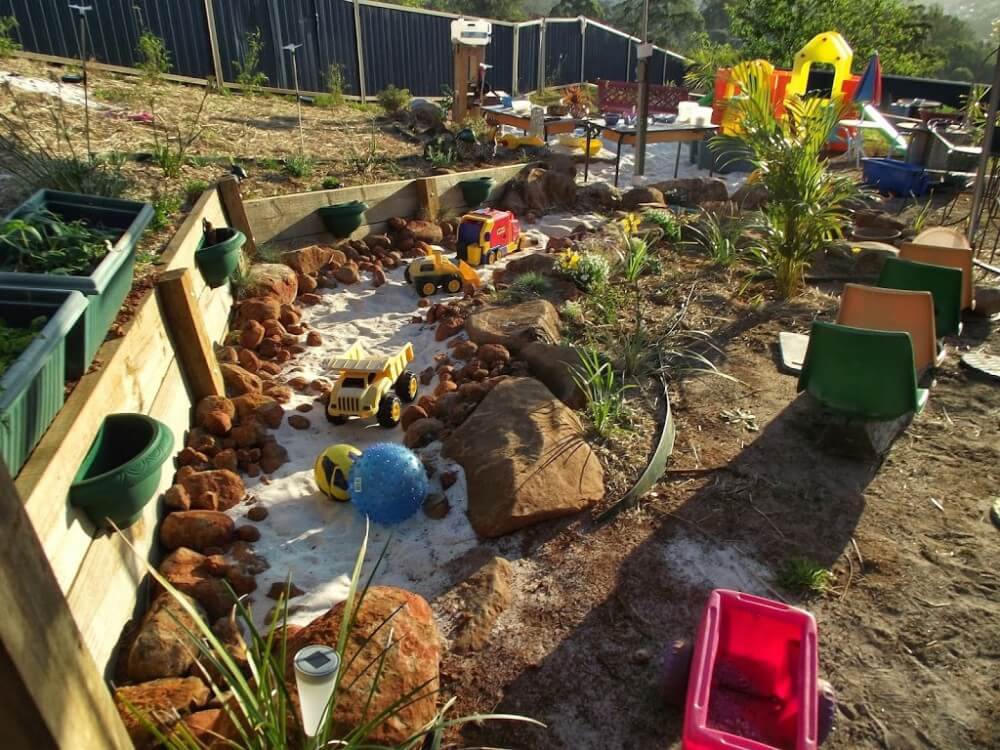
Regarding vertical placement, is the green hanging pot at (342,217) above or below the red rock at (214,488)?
above

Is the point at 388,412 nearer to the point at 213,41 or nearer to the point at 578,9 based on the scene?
the point at 213,41

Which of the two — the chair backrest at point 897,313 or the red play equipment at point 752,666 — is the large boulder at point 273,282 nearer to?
the chair backrest at point 897,313

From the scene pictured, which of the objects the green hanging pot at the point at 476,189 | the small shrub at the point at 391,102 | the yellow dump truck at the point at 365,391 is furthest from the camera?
the small shrub at the point at 391,102

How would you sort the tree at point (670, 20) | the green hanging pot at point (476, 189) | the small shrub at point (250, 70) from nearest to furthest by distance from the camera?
the green hanging pot at point (476, 189), the small shrub at point (250, 70), the tree at point (670, 20)

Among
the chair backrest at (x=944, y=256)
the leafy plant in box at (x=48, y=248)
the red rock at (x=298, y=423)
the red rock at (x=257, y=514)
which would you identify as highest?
the leafy plant in box at (x=48, y=248)

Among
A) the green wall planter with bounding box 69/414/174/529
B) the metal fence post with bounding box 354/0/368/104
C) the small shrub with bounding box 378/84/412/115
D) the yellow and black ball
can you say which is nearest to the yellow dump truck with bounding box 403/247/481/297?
the yellow and black ball

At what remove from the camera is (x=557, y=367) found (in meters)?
4.12

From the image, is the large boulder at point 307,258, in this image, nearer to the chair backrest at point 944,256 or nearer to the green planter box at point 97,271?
the green planter box at point 97,271

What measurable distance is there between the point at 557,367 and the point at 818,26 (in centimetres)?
1822

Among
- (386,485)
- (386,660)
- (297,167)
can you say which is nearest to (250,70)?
(297,167)

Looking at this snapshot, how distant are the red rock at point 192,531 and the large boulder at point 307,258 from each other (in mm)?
3108

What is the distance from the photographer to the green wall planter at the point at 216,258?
447cm

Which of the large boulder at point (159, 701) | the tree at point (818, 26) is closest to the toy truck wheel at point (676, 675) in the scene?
the large boulder at point (159, 701)

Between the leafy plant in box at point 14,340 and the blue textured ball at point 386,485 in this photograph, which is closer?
the leafy plant in box at point 14,340
